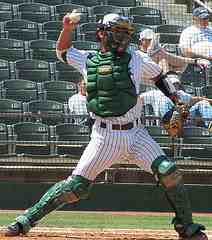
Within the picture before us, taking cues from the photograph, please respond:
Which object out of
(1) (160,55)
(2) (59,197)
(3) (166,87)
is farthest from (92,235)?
(1) (160,55)

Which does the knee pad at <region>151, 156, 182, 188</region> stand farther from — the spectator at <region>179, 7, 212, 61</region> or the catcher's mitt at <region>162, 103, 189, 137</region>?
the spectator at <region>179, 7, 212, 61</region>

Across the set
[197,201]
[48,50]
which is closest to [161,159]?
[197,201]

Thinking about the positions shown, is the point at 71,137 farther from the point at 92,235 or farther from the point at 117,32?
the point at 117,32

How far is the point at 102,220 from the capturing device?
8.07 metres

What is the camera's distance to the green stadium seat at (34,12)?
41.9 ft

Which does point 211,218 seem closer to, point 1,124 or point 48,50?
point 1,124

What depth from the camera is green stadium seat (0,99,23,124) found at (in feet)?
32.2

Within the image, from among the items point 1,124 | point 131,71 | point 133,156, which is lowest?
point 1,124

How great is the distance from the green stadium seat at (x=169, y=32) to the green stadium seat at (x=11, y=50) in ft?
7.33

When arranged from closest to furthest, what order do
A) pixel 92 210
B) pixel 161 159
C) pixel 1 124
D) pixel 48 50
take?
pixel 161 159
pixel 92 210
pixel 1 124
pixel 48 50

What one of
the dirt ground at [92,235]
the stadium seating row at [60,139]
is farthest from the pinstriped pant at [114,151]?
the stadium seating row at [60,139]

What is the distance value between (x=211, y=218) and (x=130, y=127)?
10.6 feet

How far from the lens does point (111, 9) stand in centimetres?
1288

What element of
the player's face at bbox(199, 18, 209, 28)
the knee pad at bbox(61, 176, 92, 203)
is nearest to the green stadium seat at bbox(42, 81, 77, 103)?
the player's face at bbox(199, 18, 209, 28)
